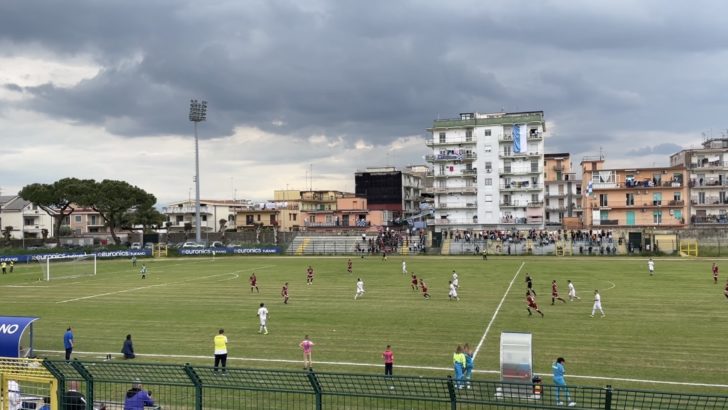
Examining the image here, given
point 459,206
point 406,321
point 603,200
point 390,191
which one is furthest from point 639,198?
point 406,321

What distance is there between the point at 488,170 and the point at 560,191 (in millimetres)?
21010

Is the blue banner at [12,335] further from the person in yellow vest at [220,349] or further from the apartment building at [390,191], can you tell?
the apartment building at [390,191]

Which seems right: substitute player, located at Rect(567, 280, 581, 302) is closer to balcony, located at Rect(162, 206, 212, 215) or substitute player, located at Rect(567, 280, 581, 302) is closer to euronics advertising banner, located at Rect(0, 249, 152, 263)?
euronics advertising banner, located at Rect(0, 249, 152, 263)

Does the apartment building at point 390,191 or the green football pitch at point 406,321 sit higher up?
the apartment building at point 390,191

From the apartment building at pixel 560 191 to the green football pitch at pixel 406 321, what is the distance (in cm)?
5967

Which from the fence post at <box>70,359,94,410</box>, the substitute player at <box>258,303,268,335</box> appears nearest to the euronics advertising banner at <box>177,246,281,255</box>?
the substitute player at <box>258,303,268,335</box>

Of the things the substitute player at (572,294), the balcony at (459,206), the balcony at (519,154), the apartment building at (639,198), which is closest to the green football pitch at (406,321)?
the substitute player at (572,294)

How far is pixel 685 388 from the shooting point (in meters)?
18.7

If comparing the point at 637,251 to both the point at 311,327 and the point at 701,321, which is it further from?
the point at 311,327

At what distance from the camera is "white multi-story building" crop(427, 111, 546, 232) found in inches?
4063

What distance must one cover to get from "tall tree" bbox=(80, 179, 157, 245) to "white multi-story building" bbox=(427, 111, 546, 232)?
54280 millimetres

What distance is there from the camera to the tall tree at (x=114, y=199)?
102625 mm

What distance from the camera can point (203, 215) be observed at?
139 m

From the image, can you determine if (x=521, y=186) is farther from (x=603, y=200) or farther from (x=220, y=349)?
(x=220, y=349)
